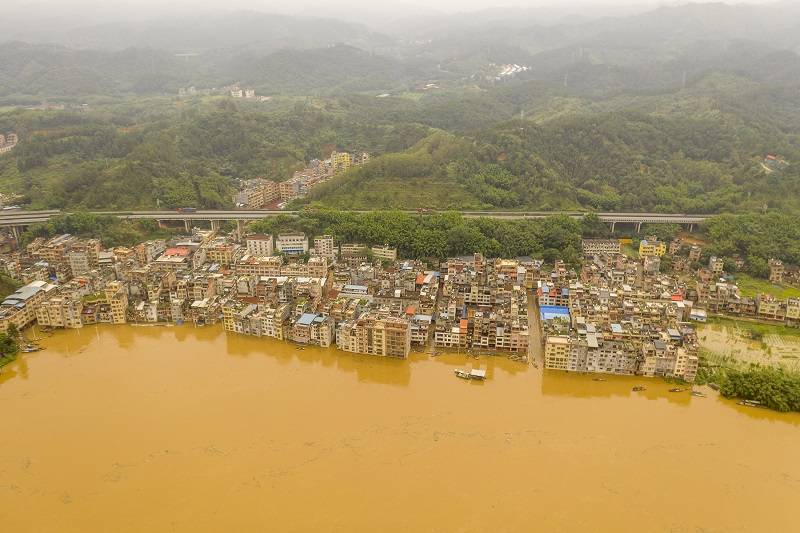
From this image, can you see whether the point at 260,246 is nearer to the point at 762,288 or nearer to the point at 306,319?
the point at 306,319

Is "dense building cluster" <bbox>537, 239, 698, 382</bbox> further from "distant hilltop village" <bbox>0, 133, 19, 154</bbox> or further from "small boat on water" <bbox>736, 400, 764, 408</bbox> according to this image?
"distant hilltop village" <bbox>0, 133, 19, 154</bbox>

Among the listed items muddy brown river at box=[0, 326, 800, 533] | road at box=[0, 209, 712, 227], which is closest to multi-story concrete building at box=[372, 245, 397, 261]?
road at box=[0, 209, 712, 227]

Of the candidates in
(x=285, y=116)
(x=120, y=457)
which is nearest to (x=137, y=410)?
(x=120, y=457)

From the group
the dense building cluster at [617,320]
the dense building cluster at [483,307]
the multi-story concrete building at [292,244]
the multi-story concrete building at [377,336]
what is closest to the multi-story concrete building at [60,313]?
the multi-story concrete building at [292,244]

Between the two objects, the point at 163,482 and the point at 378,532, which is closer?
the point at 378,532

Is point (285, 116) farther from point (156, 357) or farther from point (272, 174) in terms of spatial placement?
point (156, 357)

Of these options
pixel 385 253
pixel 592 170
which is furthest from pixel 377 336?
pixel 592 170
